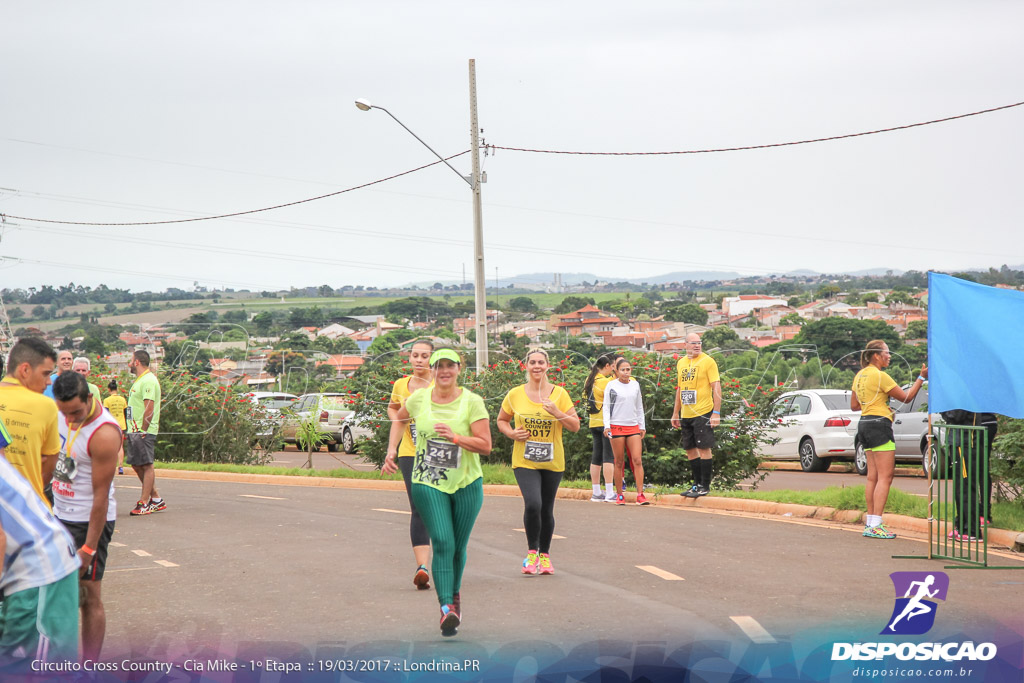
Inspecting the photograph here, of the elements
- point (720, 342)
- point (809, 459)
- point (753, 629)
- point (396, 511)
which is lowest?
point (809, 459)

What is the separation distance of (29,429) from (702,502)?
923 centimetres

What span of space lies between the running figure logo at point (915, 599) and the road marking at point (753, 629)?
768mm

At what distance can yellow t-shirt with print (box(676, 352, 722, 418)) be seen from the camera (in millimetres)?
13477

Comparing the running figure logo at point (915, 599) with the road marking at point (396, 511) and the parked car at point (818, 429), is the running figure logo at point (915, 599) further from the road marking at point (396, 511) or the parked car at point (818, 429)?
the parked car at point (818, 429)

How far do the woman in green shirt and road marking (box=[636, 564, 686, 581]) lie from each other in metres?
2.22

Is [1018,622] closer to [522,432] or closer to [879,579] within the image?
[879,579]

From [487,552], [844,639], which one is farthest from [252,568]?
[844,639]

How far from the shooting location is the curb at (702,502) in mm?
10826

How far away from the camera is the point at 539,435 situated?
30.1 ft

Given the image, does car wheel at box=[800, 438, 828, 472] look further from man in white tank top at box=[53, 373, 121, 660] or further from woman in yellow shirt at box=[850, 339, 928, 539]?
man in white tank top at box=[53, 373, 121, 660]

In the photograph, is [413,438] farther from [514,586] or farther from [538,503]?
[514,586]

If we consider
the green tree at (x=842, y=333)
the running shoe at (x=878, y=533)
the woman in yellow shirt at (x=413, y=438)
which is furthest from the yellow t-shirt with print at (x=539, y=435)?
the green tree at (x=842, y=333)

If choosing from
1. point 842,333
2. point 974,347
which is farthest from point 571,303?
point 974,347

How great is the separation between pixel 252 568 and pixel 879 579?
17.5 ft
